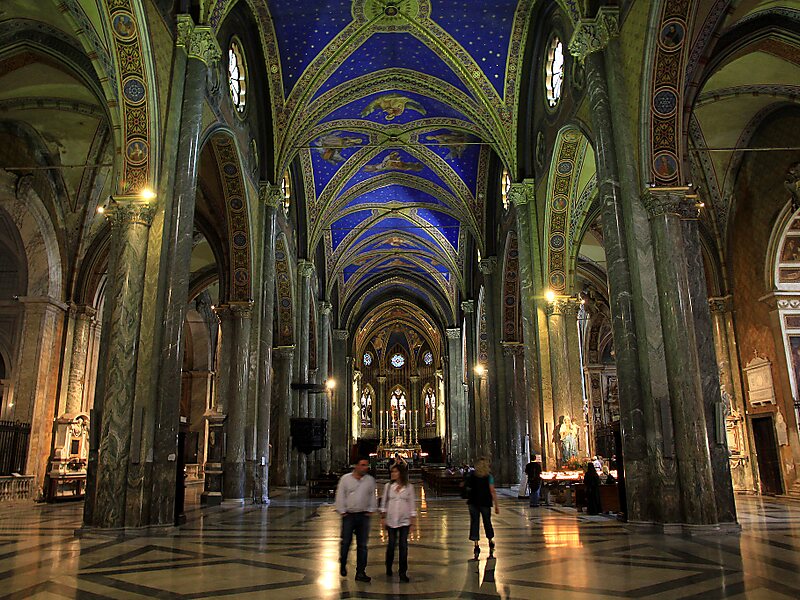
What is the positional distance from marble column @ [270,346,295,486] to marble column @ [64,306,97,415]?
6.15 meters

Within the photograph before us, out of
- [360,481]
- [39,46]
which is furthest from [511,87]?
[360,481]

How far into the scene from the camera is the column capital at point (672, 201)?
10.2m

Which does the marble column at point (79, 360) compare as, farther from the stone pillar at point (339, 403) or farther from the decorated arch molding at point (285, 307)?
the stone pillar at point (339, 403)

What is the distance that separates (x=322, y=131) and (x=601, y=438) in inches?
832

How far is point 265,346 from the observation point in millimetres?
17344

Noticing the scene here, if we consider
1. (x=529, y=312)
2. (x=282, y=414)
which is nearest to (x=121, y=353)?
(x=529, y=312)

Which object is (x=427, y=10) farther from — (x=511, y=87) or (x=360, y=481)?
(x=360, y=481)

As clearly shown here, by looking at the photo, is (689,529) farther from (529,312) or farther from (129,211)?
(129,211)

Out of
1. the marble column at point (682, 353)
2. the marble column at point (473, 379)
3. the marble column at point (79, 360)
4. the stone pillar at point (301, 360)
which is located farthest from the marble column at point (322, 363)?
the marble column at point (682, 353)

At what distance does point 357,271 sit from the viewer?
124 ft

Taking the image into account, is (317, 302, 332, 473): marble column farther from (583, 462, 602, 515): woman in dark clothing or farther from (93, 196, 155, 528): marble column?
(93, 196, 155, 528): marble column

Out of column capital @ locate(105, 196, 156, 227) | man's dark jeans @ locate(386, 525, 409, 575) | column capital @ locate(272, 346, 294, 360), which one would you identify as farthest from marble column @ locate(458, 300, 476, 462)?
man's dark jeans @ locate(386, 525, 409, 575)

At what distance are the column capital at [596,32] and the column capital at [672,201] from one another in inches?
125

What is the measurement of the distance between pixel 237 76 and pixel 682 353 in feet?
40.5
